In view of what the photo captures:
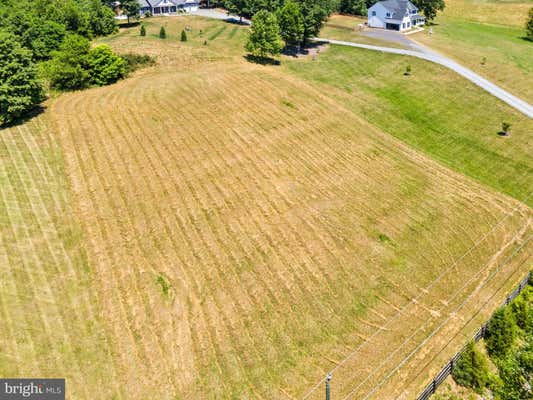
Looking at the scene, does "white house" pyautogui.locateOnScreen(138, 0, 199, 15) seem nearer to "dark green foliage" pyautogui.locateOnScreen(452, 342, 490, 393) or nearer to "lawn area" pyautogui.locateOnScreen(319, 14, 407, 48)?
"lawn area" pyautogui.locateOnScreen(319, 14, 407, 48)

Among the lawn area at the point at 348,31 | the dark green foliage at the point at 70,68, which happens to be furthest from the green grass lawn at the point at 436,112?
the dark green foliage at the point at 70,68

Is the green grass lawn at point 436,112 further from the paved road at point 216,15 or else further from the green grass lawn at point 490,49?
the paved road at point 216,15

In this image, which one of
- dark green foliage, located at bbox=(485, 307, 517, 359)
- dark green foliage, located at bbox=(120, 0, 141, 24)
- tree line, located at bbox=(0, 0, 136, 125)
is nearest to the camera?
dark green foliage, located at bbox=(485, 307, 517, 359)

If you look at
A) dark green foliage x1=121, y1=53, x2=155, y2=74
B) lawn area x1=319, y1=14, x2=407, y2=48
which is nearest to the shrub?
lawn area x1=319, y1=14, x2=407, y2=48

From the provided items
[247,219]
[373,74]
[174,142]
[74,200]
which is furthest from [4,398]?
[373,74]

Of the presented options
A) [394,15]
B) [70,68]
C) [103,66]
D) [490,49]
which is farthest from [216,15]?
[490,49]

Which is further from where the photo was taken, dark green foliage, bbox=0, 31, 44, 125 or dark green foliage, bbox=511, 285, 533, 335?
dark green foliage, bbox=0, 31, 44, 125
